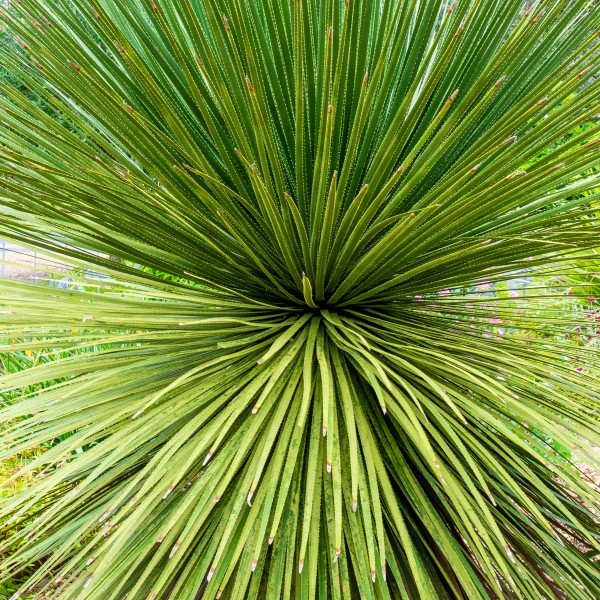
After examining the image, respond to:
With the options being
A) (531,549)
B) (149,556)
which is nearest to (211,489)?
(149,556)

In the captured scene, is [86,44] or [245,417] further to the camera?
[86,44]

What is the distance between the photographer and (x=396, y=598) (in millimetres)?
1110

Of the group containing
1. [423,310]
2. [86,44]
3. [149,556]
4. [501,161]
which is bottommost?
[149,556]

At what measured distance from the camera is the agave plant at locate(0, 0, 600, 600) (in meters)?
1.04

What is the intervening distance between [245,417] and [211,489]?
0.66 ft

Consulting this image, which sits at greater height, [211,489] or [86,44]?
[86,44]

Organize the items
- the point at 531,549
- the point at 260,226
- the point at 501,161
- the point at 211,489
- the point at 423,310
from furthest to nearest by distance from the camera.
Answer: the point at 423,310, the point at 260,226, the point at 531,549, the point at 501,161, the point at 211,489

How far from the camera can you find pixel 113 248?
133cm

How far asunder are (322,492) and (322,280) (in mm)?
458

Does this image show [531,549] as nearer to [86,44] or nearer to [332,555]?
[332,555]

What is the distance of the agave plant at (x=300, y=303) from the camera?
3.41 feet

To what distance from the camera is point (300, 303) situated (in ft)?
4.46

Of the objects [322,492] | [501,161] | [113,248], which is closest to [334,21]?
[501,161]

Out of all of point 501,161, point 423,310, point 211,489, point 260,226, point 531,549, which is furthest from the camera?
point 423,310
